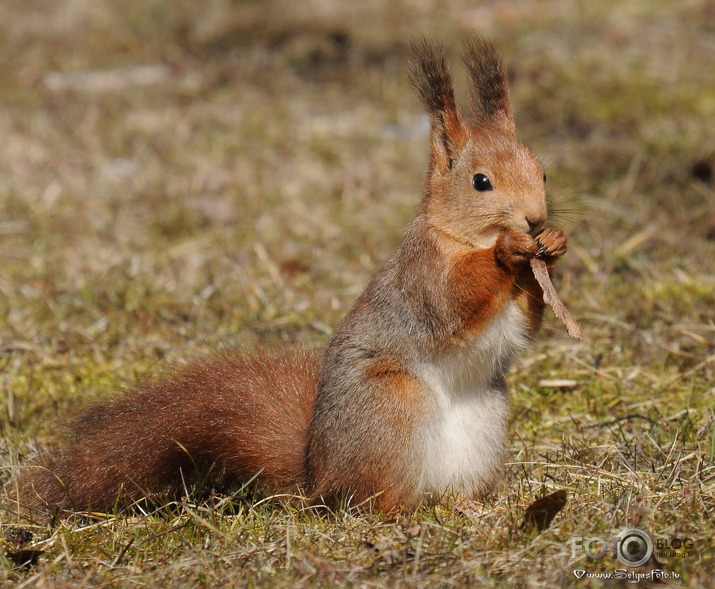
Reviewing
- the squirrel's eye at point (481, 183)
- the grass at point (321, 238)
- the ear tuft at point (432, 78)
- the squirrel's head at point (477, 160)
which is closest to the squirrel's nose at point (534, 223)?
the squirrel's head at point (477, 160)

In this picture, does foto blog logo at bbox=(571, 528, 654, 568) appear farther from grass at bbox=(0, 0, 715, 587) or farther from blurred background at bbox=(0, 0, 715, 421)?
blurred background at bbox=(0, 0, 715, 421)

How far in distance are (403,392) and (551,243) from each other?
49 centimetres

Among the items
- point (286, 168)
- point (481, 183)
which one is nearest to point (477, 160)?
point (481, 183)

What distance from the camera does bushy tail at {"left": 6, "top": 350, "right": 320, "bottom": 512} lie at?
7.57 ft

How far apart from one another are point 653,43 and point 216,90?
2.80m

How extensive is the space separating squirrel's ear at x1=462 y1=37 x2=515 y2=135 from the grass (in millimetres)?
437

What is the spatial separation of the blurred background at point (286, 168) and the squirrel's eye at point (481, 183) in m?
0.30

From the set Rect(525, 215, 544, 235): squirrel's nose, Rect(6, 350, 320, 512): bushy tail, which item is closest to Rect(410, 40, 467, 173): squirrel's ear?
Rect(525, 215, 544, 235): squirrel's nose

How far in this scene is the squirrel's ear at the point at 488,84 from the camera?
8.15 ft

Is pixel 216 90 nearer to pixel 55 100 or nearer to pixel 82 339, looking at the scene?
pixel 55 100

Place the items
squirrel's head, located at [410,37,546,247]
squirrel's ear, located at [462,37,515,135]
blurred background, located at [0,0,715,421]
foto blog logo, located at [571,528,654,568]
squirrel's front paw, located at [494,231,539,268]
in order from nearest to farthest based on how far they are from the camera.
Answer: foto blog logo, located at [571,528,654,568] < squirrel's front paw, located at [494,231,539,268] < squirrel's head, located at [410,37,546,247] < squirrel's ear, located at [462,37,515,135] < blurred background, located at [0,0,715,421]

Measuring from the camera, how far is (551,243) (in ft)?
7.25

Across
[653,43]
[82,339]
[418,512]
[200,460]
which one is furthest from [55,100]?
[418,512]

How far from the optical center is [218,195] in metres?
4.77
